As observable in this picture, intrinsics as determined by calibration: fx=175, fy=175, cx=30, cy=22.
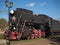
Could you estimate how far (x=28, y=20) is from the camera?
24328 millimetres

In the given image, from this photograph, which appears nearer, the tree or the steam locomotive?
the steam locomotive

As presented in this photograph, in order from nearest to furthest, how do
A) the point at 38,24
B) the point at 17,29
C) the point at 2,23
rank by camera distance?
the point at 17,29 → the point at 38,24 → the point at 2,23

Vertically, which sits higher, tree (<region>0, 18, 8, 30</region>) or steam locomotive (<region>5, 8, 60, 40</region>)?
tree (<region>0, 18, 8, 30</region>)

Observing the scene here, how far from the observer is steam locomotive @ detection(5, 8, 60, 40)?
2245cm

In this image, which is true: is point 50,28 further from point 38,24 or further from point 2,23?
point 2,23

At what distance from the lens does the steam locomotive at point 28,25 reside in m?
22.5

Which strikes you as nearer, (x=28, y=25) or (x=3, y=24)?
(x=28, y=25)

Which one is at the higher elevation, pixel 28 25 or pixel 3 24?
pixel 3 24

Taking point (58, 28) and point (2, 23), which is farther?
point (2, 23)

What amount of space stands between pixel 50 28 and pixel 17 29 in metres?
8.58

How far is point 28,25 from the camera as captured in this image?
24.8 metres

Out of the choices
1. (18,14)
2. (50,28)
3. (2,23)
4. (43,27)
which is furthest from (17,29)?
(2,23)

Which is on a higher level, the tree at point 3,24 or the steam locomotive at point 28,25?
the tree at point 3,24

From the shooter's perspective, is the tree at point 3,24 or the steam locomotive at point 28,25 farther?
the tree at point 3,24
